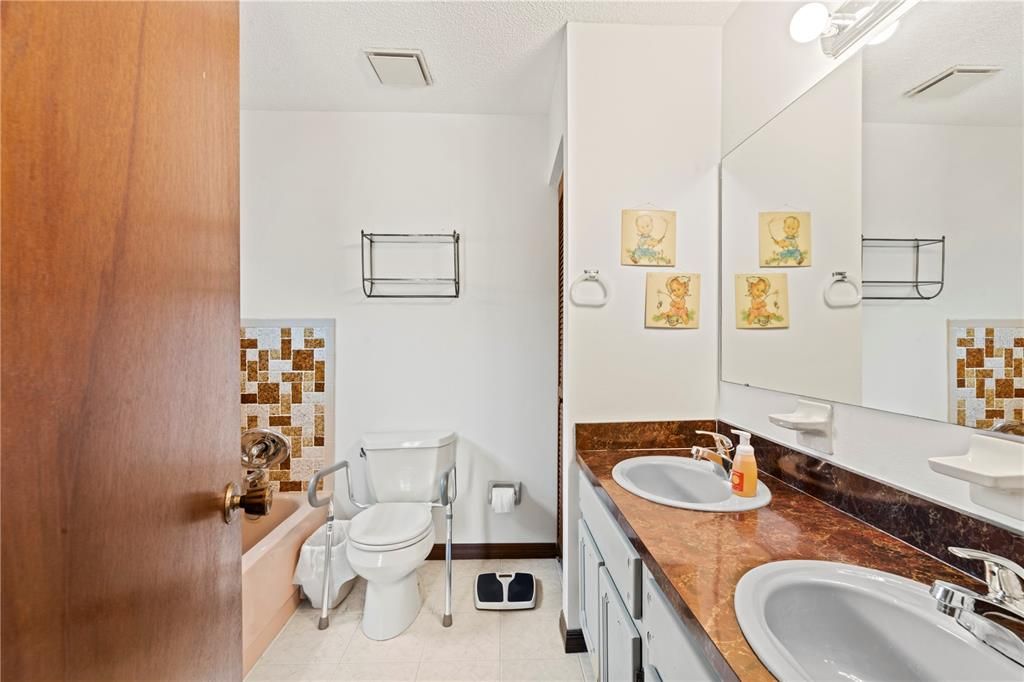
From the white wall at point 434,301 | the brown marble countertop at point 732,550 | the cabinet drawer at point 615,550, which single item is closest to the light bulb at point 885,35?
the brown marble countertop at point 732,550

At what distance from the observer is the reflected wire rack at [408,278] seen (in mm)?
2316

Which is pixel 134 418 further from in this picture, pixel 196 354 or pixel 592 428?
A: pixel 592 428

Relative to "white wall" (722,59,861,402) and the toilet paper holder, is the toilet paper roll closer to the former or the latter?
the toilet paper holder

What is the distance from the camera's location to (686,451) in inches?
61.9

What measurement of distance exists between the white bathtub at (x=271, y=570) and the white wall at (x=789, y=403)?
1.94 m

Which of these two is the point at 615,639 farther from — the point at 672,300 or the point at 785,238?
the point at 785,238

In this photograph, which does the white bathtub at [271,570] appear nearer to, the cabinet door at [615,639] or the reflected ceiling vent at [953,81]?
the cabinet door at [615,639]

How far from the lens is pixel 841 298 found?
108 cm

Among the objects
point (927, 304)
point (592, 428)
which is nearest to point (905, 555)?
point (927, 304)

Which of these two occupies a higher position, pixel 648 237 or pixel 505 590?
pixel 648 237

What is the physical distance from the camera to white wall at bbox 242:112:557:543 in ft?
7.63

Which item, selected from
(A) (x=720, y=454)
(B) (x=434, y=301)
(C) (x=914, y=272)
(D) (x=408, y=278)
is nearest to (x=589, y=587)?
(A) (x=720, y=454)

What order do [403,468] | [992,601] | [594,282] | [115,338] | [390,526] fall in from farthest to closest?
[403,468] < [390,526] < [594,282] < [992,601] < [115,338]

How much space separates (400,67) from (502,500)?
7.19 ft
